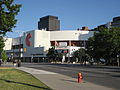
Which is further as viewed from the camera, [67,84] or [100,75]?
[100,75]

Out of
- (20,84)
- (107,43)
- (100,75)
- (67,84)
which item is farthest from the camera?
(107,43)

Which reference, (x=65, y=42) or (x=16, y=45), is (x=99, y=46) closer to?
(x=65, y=42)

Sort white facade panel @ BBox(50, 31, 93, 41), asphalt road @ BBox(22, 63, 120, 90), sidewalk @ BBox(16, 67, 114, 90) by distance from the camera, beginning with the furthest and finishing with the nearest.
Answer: white facade panel @ BBox(50, 31, 93, 41), asphalt road @ BBox(22, 63, 120, 90), sidewalk @ BBox(16, 67, 114, 90)

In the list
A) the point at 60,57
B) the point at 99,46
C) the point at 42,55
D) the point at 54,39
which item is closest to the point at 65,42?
the point at 54,39

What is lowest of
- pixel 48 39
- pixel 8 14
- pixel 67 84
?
pixel 67 84

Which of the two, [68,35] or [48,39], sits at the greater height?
[68,35]

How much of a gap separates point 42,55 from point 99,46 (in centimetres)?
7161

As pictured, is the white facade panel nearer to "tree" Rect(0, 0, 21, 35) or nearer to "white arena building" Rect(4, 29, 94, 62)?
"white arena building" Rect(4, 29, 94, 62)

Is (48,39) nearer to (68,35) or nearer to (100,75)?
(68,35)

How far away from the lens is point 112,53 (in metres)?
64.1

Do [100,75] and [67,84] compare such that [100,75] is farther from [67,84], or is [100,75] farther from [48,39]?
[48,39]

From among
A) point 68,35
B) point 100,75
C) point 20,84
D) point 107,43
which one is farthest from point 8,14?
point 68,35

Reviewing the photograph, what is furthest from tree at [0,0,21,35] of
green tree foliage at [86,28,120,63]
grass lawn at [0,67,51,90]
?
green tree foliage at [86,28,120,63]

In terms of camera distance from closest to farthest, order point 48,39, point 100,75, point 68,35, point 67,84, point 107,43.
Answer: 1. point 67,84
2. point 100,75
3. point 107,43
4. point 68,35
5. point 48,39
